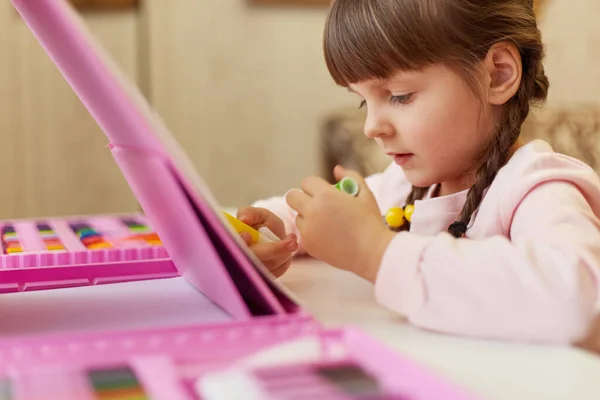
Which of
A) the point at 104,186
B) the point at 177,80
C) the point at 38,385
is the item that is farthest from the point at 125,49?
the point at 38,385

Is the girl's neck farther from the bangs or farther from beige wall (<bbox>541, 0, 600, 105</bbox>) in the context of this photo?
beige wall (<bbox>541, 0, 600, 105</bbox>)

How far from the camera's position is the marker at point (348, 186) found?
2.57 ft

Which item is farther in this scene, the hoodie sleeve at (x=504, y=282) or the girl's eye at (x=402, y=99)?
the girl's eye at (x=402, y=99)

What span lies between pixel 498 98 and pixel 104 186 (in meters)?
2.24

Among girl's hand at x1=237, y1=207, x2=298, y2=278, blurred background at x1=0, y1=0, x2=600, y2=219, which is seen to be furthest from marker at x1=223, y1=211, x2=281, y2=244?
blurred background at x1=0, y1=0, x2=600, y2=219

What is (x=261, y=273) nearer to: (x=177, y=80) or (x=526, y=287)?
(x=526, y=287)

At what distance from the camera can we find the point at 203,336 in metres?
0.50

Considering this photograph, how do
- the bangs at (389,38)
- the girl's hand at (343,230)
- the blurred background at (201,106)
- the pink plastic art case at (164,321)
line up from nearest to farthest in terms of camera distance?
the pink plastic art case at (164,321), the girl's hand at (343,230), the bangs at (389,38), the blurred background at (201,106)

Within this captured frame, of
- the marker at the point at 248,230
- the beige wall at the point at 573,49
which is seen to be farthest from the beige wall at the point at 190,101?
the marker at the point at 248,230

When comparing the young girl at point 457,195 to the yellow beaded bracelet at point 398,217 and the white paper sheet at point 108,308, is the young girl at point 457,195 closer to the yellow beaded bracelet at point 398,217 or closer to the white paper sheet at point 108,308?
the yellow beaded bracelet at point 398,217

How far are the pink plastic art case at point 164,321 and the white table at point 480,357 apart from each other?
0.18ft

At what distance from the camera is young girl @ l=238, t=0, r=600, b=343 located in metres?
0.61

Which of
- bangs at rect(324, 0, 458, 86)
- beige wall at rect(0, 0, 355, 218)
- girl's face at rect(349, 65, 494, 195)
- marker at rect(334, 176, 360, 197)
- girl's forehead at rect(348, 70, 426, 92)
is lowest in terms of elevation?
beige wall at rect(0, 0, 355, 218)

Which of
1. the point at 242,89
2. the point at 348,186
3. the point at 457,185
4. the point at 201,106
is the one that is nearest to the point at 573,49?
the point at 242,89
